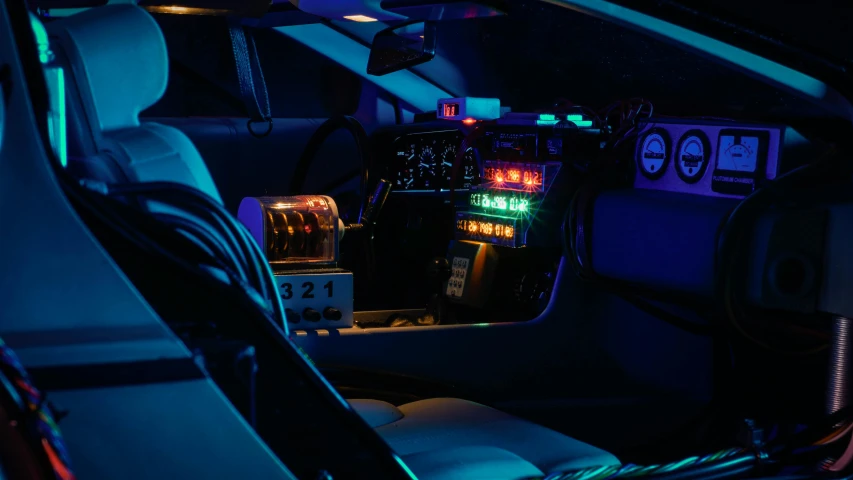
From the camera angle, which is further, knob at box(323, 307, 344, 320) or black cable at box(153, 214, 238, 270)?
knob at box(323, 307, 344, 320)

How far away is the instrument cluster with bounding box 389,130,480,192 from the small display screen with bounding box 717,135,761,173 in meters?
1.51

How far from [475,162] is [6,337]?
→ 3165 millimetres

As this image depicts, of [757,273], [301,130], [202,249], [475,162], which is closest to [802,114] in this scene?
[757,273]

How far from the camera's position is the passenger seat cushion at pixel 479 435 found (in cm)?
246

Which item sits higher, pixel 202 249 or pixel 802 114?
pixel 802 114

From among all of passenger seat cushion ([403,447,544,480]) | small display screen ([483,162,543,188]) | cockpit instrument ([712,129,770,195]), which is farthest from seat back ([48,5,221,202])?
small display screen ([483,162,543,188])

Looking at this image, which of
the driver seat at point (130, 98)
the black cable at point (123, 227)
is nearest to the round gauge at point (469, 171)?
the driver seat at point (130, 98)

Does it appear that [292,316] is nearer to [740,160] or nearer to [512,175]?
[512,175]

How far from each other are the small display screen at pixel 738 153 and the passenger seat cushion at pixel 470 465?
49.0 inches

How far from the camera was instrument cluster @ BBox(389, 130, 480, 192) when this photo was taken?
4527 millimetres

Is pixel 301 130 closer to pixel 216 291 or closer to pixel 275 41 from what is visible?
pixel 275 41

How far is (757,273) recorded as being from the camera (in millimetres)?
2707

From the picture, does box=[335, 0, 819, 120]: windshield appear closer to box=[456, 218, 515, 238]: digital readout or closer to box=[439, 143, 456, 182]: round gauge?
box=[439, 143, 456, 182]: round gauge

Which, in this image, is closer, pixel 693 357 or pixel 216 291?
pixel 216 291
